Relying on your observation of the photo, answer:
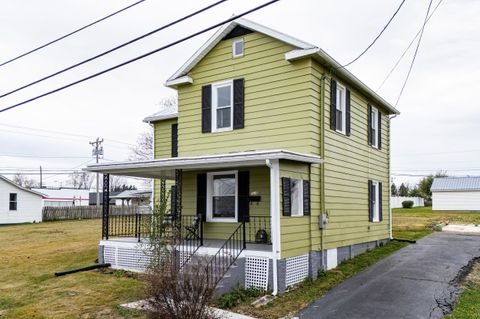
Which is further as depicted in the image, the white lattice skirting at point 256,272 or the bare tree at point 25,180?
the bare tree at point 25,180

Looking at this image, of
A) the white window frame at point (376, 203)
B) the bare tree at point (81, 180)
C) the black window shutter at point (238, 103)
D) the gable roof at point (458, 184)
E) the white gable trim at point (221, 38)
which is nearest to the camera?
the white gable trim at point (221, 38)

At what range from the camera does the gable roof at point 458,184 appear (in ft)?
131

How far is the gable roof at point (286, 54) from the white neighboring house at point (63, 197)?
48074 millimetres

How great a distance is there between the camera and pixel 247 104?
11.9 metres

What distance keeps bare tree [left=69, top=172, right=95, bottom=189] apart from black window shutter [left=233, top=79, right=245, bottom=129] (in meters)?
86.6

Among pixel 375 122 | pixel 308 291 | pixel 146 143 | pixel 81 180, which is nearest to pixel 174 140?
Answer: pixel 375 122

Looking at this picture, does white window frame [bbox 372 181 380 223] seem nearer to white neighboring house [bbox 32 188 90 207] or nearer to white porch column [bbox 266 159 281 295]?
white porch column [bbox 266 159 281 295]

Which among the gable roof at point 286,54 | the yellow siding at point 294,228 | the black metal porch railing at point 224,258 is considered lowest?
the black metal porch railing at point 224,258

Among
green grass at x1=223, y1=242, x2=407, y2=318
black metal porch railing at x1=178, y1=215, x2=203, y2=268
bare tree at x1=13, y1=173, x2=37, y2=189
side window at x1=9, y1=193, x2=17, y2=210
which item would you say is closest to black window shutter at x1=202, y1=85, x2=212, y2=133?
black metal porch railing at x1=178, y1=215, x2=203, y2=268

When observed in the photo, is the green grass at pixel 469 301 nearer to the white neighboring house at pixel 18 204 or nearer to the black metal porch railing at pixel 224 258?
the black metal porch railing at pixel 224 258

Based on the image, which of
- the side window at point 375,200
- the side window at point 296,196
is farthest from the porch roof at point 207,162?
the side window at point 375,200

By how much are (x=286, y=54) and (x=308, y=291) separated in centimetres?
590

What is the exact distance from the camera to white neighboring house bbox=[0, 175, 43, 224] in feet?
108

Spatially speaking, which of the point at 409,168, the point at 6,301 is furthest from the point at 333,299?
the point at 409,168
